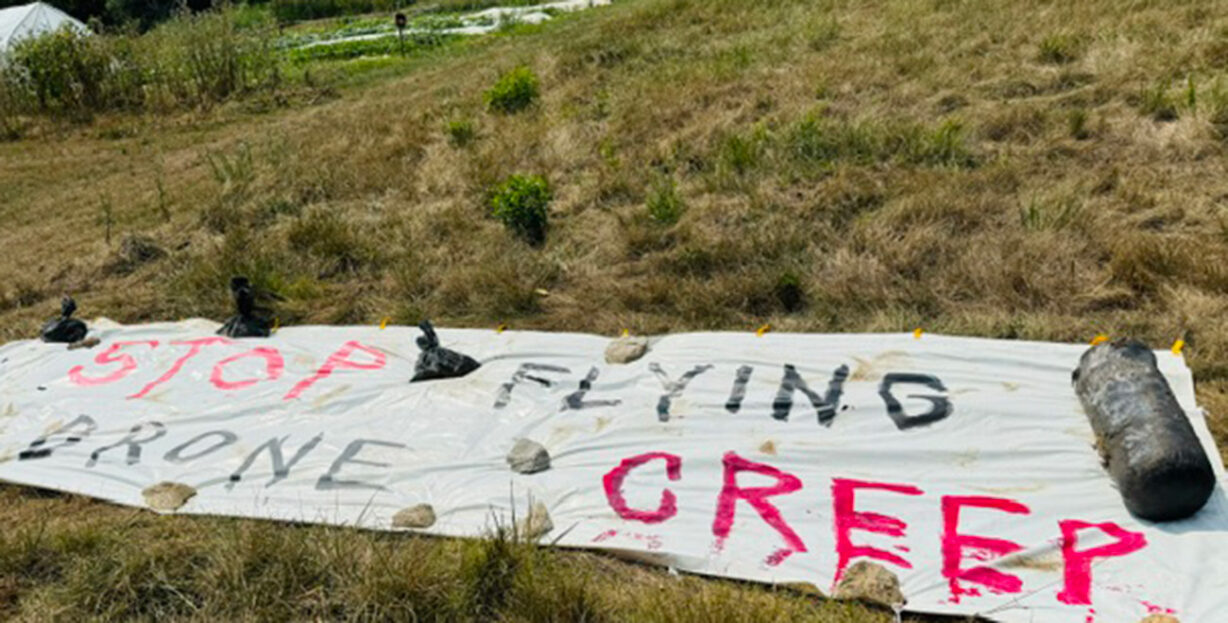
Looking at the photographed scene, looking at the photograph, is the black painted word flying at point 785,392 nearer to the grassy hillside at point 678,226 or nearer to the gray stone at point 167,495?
the grassy hillside at point 678,226

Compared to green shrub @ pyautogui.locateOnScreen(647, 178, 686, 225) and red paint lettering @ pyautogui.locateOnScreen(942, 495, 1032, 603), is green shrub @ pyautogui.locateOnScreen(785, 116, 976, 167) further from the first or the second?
red paint lettering @ pyautogui.locateOnScreen(942, 495, 1032, 603)

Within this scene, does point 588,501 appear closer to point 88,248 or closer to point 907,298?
point 907,298

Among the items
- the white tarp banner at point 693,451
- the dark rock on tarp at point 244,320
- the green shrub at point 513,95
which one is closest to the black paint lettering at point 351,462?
the white tarp banner at point 693,451

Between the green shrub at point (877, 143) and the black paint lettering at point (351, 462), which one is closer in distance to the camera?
the black paint lettering at point (351, 462)

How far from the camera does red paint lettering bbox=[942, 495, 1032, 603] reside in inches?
106

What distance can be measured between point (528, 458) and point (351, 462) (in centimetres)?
80

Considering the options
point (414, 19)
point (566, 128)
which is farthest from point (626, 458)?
point (414, 19)

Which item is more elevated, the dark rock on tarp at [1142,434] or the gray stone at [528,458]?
the dark rock on tarp at [1142,434]

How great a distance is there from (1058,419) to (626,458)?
5.47 ft

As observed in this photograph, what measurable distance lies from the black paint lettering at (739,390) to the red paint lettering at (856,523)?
0.62 m

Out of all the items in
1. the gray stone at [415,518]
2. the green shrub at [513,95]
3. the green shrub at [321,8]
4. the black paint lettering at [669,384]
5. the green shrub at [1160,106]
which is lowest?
the gray stone at [415,518]

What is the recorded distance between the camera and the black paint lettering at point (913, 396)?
136 inches

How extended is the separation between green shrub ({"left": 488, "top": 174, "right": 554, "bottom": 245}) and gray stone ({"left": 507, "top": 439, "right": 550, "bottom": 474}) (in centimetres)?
242

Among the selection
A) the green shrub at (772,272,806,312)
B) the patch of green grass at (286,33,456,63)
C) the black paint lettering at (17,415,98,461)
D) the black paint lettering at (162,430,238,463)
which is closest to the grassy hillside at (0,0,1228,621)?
the green shrub at (772,272,806,312)
